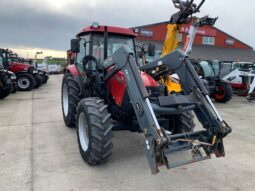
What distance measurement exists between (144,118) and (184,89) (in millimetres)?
1043

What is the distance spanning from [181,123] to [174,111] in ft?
2.72

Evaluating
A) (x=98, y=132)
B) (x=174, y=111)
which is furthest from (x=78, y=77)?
(x=174, y=111)

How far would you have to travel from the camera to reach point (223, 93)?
11.0 meters

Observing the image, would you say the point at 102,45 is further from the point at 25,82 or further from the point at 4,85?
the point at 25,82

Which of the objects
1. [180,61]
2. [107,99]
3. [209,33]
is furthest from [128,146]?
[209,33]

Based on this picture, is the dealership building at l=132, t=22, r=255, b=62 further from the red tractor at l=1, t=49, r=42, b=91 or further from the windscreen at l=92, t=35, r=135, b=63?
the windscreen at l=92, t=35, r=135, b=63

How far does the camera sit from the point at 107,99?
4.61 meters

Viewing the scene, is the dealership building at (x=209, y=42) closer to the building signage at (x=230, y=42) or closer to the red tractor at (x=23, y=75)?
the building signage at (x=230, y=42)

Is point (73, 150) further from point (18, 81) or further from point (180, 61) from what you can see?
point (18, 81)

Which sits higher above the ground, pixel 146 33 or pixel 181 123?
pixel 146 33

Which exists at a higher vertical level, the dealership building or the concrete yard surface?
the dealership building

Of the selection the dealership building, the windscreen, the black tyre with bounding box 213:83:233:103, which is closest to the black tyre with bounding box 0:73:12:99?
the windscreen

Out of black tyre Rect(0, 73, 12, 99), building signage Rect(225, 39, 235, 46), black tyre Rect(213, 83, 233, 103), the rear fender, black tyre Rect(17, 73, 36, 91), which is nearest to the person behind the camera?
the rear fender

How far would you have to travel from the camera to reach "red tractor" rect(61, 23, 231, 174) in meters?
3.29
